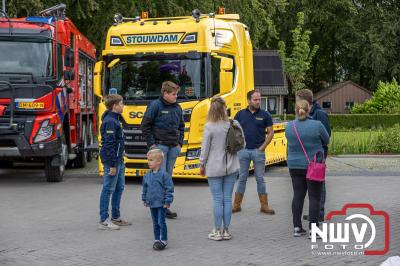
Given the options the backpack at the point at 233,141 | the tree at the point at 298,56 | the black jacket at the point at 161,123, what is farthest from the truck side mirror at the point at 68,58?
the tree at the point at 298,56

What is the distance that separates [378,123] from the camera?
4550 centimetres

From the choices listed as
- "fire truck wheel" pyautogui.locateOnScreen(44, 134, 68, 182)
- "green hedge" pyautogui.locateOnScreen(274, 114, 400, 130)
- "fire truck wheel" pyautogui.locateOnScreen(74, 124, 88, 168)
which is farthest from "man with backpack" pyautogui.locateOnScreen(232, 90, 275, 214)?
"green hedge" pyautogui.locateOnScreen(274, 114, 400, 130)

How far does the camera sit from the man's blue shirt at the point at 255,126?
1064cm

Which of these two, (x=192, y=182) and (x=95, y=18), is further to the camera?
(x=95, y=18)

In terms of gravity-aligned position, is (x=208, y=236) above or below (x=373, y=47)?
below

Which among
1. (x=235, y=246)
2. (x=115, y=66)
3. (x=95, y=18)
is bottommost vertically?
(x=235, y=246)

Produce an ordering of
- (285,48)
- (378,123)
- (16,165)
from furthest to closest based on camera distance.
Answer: (285,48), (378,123), (16,165)

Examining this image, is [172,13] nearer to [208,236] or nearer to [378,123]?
[208,236]

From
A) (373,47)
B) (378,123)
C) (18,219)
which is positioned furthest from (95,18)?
(373,47)

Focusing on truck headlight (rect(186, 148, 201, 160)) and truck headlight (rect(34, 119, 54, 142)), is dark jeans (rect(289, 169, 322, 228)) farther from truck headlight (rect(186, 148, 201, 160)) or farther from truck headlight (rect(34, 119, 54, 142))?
truck headlight (rect(34, 119, 54, 142))

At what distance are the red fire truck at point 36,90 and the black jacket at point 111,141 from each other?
515cm

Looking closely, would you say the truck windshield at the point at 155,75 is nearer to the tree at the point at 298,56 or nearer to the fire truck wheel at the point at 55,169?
the fire truck wheel at the point at 55,169

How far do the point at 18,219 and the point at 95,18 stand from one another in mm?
17066

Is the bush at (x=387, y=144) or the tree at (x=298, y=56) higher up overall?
the tree at (x=298, y=56)
